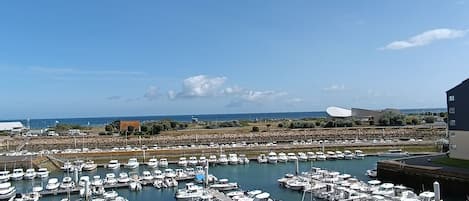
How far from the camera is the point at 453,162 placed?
44.1 meters

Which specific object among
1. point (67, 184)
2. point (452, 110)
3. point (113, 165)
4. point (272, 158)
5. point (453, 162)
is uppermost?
point (452, 110)

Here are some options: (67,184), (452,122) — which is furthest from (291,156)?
(67,184)

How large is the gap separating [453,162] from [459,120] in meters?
4.66

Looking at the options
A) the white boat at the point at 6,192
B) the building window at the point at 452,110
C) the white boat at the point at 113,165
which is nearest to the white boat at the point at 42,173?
the white boat at the point at 113,165

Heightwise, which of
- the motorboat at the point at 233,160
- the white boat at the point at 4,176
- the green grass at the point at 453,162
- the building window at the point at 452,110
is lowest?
the white boat at the point at 4,176

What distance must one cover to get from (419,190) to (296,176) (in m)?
11.7

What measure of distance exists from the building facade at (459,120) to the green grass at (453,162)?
38.9 inches

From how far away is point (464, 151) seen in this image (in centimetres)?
4528

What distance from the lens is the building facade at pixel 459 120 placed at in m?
45.1

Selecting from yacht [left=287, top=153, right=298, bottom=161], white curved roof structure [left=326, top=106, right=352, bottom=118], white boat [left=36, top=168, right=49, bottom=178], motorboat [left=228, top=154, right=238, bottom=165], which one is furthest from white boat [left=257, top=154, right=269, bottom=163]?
white curved roof structure [left=326, top=106, right=352, bottom=118]

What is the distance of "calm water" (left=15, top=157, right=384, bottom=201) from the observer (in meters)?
41.6

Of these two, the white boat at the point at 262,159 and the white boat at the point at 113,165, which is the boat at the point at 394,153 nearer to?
the white boat at the point at 262,159

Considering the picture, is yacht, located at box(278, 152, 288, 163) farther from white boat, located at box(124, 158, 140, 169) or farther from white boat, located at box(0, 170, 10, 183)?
white boat, located at box(0, 170, 10, 183)

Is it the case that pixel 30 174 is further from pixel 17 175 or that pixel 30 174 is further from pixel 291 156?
pixel 291 156
